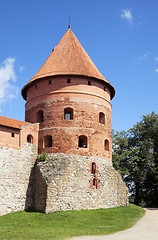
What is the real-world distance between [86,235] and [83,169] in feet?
17.4

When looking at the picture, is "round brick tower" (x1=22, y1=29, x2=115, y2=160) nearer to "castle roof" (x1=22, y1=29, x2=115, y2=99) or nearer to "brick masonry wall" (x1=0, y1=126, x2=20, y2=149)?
"castle roof" (x1=22, y1=29, x2=115, y2=99)

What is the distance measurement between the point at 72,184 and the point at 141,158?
41.6 feet

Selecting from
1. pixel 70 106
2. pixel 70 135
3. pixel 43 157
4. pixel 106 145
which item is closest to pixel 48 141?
pixel 43 157

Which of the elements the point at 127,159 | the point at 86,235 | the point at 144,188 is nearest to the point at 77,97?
the point at 86,235

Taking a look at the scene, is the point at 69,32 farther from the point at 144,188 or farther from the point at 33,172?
the point at 144,188

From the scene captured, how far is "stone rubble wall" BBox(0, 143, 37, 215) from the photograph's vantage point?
15062 millimetres

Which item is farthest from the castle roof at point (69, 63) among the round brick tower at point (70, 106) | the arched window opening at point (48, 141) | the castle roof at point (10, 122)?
Answer: the arched window opening at point (48, 141)

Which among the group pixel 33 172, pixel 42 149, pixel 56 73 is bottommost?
pixel 33 172

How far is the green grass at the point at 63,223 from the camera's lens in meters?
11.3

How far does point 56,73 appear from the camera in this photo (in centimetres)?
1805

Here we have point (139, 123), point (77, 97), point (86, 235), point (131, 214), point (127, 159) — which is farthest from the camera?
point (139, 123)

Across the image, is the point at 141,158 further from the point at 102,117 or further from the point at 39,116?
the point at 39,116

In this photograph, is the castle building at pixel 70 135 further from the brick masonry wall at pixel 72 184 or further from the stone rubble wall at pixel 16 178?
the stone rubble wall at pixel 16 178

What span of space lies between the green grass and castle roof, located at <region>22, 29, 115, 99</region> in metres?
8.55
